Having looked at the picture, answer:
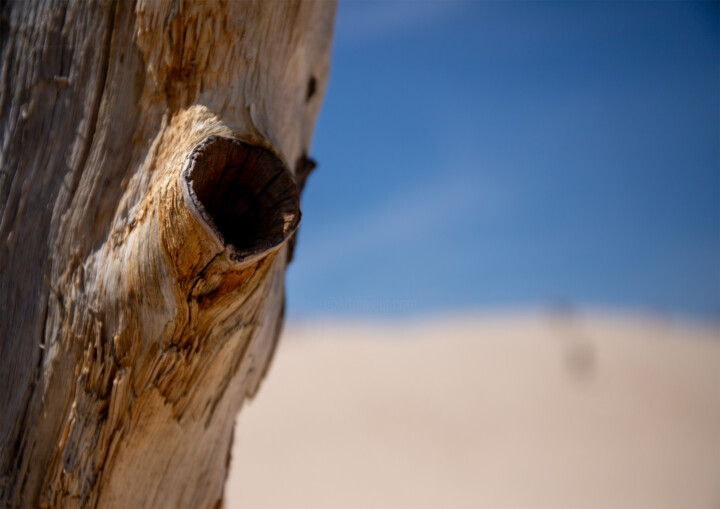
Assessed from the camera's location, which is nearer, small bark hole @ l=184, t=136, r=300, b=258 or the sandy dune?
small bark hole @ l=184, t=136, r=300, b=258

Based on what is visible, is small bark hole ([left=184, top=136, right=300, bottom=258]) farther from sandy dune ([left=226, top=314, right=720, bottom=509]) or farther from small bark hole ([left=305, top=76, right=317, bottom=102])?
sandy dune ([left=226, top=314, right=720, bottom=509])

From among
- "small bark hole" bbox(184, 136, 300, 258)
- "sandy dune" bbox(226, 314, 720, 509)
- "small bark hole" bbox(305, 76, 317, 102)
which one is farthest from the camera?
"sandy dune" bbox(226, 314, 720, 509)

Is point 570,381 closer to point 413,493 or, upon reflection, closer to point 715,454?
point 715,454

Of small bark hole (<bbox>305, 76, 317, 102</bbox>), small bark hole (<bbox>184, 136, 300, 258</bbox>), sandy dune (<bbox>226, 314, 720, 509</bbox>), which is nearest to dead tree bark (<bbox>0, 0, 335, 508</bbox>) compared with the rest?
small bark hole (<bbox>184, 136, 300, 258</bbox>)

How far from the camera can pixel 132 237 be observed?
5.36 ft

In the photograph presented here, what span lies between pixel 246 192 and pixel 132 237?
1.10 ft

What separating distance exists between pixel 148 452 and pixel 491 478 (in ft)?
39.3

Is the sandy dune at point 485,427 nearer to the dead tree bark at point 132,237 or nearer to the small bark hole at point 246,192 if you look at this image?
the dead tree bark at point 132,237

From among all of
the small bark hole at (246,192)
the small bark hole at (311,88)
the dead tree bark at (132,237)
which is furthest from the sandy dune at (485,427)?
the small bark hole at (246,192)

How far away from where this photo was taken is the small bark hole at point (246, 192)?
1.58m

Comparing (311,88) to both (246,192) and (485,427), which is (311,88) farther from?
(485,427)

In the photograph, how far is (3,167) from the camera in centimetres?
178

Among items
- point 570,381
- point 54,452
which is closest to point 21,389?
point 54,452

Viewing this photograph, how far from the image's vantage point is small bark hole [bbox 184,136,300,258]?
1.58 m
